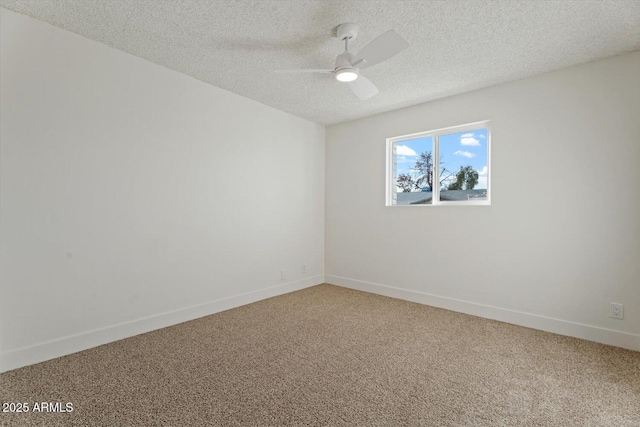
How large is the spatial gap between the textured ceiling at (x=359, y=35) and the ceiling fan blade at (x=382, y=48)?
22 cm

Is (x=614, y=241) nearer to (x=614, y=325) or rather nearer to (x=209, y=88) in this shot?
(x=614, y=325)

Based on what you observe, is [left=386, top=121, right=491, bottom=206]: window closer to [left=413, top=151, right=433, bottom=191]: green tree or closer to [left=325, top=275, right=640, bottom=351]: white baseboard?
[left=413, top=151, right=433, bottom=191]: green tree

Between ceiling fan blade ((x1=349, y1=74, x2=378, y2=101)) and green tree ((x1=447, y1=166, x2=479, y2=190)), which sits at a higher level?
ceiling fan blade ((x1=349, y1=74, x2=378, y2=101))

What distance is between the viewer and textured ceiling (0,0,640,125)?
1882 mm

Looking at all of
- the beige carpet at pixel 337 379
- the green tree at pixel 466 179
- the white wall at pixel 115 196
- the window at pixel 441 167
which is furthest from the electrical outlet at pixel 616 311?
the white wall at pixel 115 196

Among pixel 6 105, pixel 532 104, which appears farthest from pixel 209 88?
pixel 532 104

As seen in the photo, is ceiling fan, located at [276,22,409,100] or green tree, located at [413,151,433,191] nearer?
ceiling fan, located at [276,22,409,100]

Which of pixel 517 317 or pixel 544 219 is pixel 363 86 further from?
pixel 517 317

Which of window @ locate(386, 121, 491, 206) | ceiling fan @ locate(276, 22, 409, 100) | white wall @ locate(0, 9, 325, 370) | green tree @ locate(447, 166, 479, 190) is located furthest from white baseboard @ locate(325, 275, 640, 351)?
ceiling fan @ locate(276, 22, 409, 100)

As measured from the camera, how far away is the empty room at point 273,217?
177 centimetres

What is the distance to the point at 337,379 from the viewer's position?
185 cm

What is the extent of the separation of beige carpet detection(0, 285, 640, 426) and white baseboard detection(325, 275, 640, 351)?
4.1 inches

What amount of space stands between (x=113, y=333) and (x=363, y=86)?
2842 mm

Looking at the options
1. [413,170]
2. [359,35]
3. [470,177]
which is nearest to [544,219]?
[470,177]
